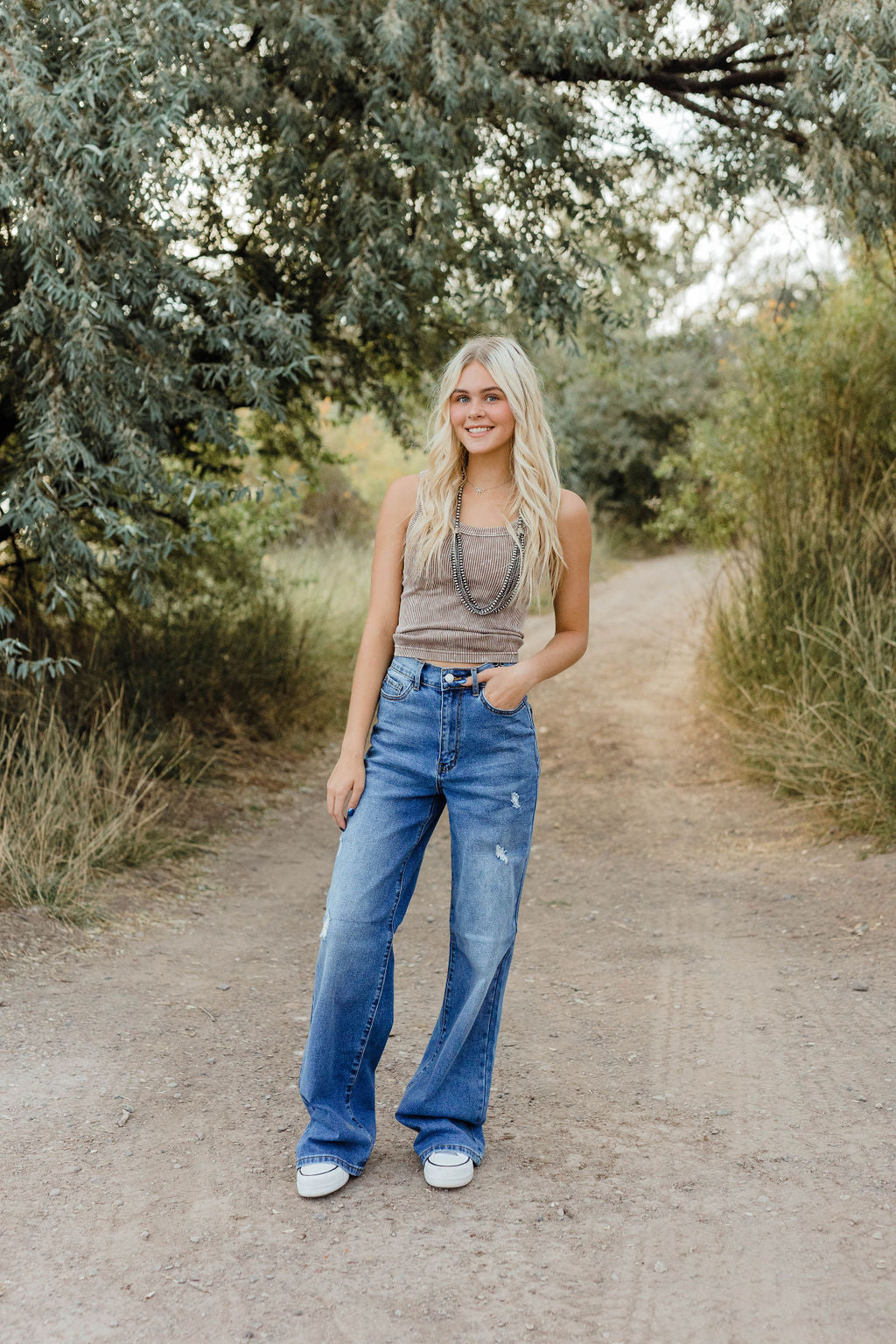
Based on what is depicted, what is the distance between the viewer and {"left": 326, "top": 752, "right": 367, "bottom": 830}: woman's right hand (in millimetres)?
2672

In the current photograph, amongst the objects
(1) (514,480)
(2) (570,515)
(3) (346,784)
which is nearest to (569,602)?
(2) (570,515)

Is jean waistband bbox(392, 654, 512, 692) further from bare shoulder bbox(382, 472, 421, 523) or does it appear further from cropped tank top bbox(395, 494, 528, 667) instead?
bare shoulder bbox(382, 472, 421, 523)

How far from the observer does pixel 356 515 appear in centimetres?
1553

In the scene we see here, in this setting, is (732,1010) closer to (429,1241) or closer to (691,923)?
(691,923)

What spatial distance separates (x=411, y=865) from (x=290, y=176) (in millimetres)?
3672

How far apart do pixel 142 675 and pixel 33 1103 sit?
3819 mm

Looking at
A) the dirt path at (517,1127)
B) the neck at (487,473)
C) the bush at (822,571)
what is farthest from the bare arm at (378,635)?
the bush at (822,571)

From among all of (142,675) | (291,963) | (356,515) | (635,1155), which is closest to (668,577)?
(356,515)

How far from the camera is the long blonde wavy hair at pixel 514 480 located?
2686mm

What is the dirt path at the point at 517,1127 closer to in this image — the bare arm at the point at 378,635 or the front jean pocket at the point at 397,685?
the bare arm at the point at 378,635

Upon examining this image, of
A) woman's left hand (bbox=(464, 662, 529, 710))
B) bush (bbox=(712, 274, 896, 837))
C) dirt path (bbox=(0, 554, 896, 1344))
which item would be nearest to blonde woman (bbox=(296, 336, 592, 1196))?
woman's left hand (bbox=(464, 662, 529, 710))

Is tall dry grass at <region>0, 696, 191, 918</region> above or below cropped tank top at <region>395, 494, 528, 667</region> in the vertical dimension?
below

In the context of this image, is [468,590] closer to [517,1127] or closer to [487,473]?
[487,473]

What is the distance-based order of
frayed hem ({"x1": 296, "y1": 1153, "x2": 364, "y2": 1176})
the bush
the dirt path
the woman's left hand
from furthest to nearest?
1. the bush
2. frayed hem ({"x1": 296, "y1": 1153, "x2": 364, "y2": 1176})
3. the woman's left hand
4. the dirt path
